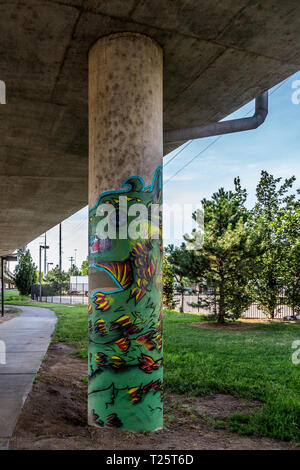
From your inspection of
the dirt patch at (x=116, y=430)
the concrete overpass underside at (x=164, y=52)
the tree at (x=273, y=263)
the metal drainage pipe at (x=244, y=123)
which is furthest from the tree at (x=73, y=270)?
the metal drainage pipe at (x=244, y=123)

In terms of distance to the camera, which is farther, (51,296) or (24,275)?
(51,296)

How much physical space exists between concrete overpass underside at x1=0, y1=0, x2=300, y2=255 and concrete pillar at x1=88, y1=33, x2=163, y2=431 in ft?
1.24

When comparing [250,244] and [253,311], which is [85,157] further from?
[253,311]

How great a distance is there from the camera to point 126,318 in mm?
4270

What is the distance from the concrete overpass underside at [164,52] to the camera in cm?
425

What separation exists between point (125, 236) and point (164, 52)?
2.54 meters

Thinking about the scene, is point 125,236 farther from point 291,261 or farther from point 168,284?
point 168,284

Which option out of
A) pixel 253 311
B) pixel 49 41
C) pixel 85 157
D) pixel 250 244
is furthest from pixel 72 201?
pixel 253 311

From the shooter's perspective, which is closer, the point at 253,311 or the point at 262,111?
the point at 262,111

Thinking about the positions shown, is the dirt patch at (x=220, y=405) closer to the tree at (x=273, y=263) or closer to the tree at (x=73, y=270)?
the tree at (x=273, y=263)

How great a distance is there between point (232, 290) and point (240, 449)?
40.9 ft

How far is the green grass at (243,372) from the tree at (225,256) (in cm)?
340

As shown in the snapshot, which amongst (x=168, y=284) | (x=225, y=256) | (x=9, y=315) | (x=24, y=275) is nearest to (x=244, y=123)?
(x=225, y=256)

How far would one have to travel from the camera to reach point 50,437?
13.3 ft
